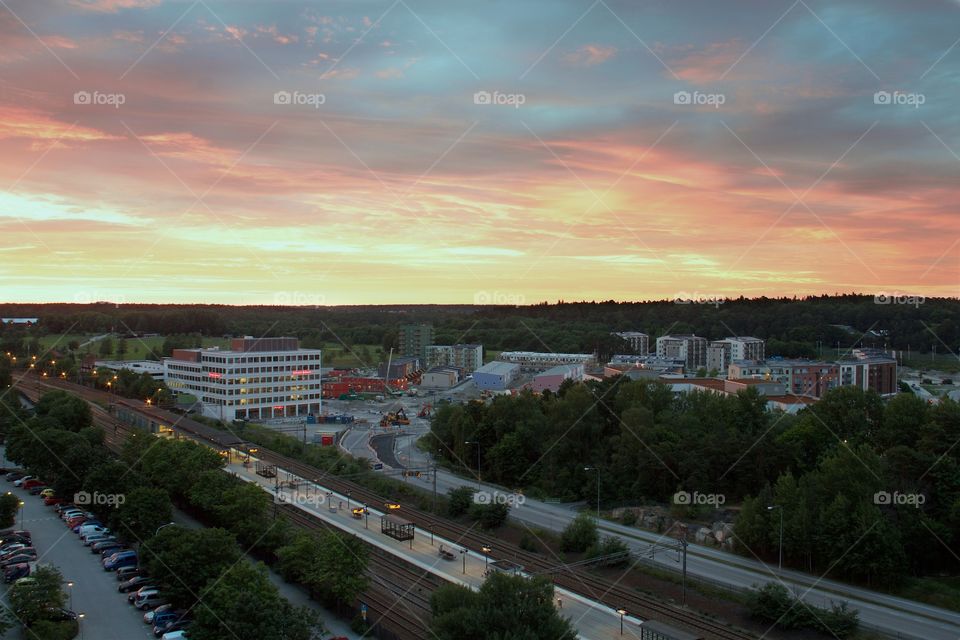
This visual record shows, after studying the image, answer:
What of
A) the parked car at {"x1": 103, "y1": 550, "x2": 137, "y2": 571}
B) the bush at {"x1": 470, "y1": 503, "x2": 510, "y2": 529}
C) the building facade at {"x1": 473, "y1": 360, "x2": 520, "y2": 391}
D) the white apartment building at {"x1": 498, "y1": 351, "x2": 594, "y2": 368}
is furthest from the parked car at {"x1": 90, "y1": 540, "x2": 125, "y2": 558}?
the white apartment building at {"x1": 498, "y1": 351, "x2": 594, "y2": 368}

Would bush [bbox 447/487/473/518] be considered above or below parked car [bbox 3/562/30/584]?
above

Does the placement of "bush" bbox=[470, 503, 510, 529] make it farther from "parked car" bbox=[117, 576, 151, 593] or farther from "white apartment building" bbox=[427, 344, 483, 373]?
"white apartment building" bbox=[427, 344, 483, 373]

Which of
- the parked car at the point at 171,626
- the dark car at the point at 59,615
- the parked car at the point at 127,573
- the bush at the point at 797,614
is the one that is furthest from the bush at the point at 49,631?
the bush at the point at 797,614

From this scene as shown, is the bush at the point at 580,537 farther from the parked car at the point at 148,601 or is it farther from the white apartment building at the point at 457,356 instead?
the white apartment building at the point at 457,356

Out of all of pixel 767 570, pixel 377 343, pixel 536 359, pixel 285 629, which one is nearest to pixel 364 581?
pixel 285 629

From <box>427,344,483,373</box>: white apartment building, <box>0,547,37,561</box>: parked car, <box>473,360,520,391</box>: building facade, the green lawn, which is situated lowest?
<box>0,547,37,561</box>: parked car

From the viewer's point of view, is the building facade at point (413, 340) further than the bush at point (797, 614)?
Yes

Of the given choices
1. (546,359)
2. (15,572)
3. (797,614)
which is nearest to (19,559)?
(15,572)
